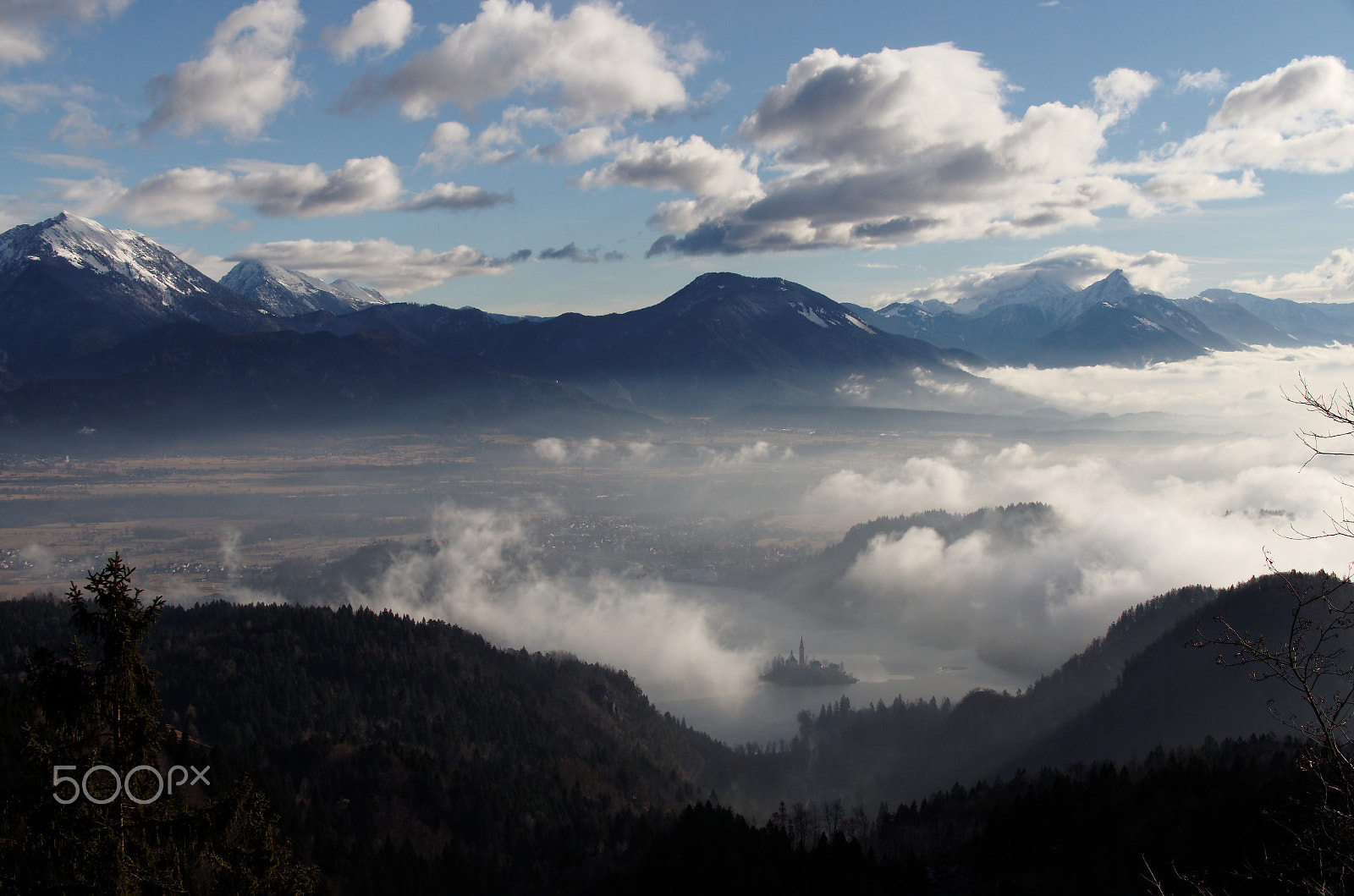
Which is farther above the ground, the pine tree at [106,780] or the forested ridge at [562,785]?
the pine tree at [106,780]

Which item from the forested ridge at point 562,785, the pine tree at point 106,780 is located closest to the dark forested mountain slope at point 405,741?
the forested ridge at point 562,785

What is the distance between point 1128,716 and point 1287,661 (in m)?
218

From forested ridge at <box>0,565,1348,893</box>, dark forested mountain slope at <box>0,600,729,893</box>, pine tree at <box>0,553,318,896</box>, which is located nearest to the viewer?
pine tree at <box>0,553,318,896</box>

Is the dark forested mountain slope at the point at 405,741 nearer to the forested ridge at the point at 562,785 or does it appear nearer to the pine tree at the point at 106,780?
the forested ridge at the point at 562,785

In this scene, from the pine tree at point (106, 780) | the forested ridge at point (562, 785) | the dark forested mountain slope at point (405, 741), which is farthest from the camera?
the dark forested mountain slope at point (405, 741)

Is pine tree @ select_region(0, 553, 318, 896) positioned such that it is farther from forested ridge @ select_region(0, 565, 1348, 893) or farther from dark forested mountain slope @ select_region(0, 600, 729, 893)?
dark forested mountain slope @ select_region(0, 600, 729, 893)

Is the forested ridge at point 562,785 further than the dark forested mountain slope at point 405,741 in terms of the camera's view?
No

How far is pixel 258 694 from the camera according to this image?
14938 centimetres

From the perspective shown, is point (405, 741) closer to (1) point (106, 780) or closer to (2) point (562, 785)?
(2) point (562, 785)

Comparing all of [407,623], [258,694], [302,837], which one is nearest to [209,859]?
[302,837]

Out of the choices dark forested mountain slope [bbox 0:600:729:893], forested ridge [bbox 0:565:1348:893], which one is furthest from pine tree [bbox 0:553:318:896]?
dark forested mountain slope [bbox 0:600:729:893]

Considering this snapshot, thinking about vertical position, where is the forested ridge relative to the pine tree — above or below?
below

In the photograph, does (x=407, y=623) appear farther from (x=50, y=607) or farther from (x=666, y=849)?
(x=666, y=849)

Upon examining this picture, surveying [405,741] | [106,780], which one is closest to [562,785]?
[405,741]
